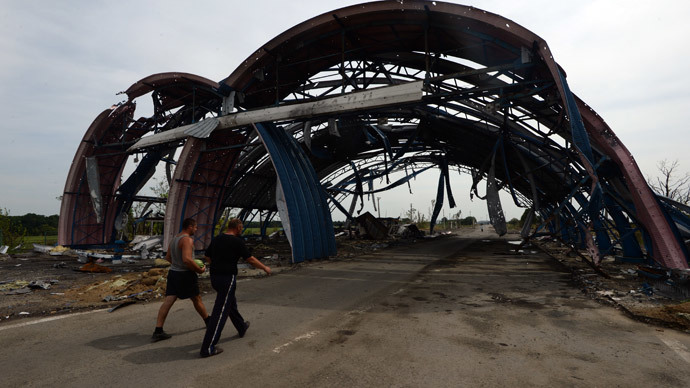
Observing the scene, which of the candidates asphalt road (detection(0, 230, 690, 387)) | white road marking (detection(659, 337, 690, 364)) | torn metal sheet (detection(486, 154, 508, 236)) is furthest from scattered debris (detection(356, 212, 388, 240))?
white road marking (detection(659, 337, 690, 364))

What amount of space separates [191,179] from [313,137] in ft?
27.8

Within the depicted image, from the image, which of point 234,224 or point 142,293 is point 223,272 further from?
point 142,293

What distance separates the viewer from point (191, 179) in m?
15.9

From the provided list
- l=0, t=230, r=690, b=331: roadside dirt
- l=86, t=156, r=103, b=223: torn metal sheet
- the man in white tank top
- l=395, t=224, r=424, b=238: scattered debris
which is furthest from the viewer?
l=395, t=224, r=424, b=238: scattered debris

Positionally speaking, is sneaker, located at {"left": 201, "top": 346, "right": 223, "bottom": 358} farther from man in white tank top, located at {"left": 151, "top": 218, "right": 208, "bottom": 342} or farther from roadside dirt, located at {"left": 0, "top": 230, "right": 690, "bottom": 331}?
roadside dirt, located at {"left": 0, "top": 230, "right": 690, "bottom": 331}

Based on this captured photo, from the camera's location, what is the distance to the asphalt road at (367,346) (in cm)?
339

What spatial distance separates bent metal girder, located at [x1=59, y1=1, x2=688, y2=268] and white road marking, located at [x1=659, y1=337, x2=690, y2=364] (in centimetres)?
519

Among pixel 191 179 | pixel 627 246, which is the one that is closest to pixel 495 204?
pixel 627 246

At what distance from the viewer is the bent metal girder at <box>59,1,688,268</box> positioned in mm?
10406

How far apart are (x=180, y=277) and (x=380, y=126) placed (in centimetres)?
1933

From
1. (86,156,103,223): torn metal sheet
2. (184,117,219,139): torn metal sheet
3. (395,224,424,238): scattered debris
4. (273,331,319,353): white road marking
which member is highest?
(184,117,219,139): torn metal sheet

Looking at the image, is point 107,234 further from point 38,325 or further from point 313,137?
point 38,325

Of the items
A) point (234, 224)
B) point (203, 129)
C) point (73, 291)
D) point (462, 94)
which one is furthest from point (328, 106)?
point (73, 291)

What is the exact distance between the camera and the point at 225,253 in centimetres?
437
